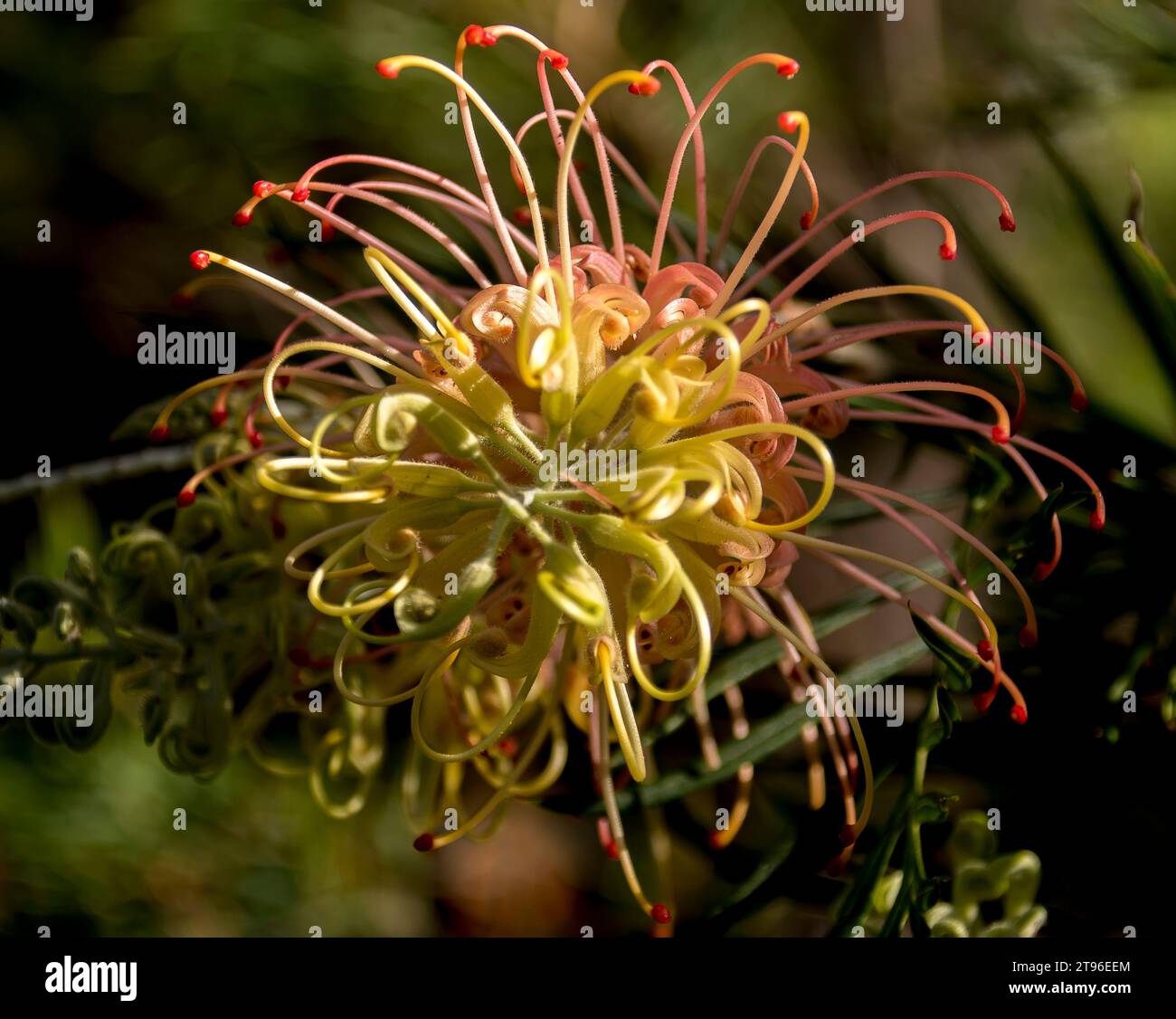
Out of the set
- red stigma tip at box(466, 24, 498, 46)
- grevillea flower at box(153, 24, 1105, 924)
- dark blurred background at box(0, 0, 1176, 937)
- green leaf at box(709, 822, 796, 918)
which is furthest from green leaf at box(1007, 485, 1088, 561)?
red stigma tip at box(466, 24, 498, 46)

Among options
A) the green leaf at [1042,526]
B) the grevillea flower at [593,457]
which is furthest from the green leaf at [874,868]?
the green leaf at [1042,526]

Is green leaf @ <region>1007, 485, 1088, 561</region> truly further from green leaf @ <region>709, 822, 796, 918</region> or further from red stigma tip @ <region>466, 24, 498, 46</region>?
red stigma tip @ <region>466, 24, 498, 46</region>

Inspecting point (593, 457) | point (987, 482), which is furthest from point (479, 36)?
point (987, 482)

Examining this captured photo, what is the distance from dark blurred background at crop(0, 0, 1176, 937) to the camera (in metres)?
0.76

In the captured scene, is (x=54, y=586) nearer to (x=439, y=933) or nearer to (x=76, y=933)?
(x=76, y=933)

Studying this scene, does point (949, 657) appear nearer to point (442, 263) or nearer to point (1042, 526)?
point (1042, 526)

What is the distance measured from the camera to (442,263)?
891mm

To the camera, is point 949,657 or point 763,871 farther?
point 763,871

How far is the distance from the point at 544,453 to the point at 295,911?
2.93 ft

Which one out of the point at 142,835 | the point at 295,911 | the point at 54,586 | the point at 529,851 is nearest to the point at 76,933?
the point at 142,835

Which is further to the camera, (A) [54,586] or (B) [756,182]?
(B) [756,182]

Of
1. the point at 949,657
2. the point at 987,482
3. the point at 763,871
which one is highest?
the point at 987,482

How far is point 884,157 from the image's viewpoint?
0.94 m

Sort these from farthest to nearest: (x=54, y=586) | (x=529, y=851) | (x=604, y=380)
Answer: (x=529, y=851) → (x=54, y=586) → (x=604, y=380)
